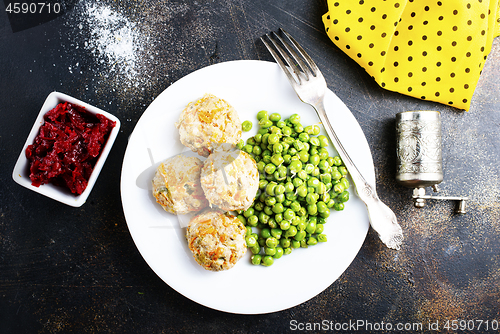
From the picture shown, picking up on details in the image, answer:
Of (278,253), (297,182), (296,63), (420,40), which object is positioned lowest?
(278,253)

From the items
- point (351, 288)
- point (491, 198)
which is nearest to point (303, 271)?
point (351, 288)

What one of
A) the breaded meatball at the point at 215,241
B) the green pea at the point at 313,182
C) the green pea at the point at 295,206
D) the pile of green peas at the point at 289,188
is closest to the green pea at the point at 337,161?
the pile of green peas at the point at 289,188

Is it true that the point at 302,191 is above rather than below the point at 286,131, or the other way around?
below

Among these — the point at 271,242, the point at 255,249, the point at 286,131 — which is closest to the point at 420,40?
the point at 286,131

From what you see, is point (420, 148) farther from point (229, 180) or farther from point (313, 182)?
point (229, 180)

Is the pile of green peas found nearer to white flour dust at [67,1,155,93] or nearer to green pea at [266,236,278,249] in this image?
green pea at [266,236,278,249]

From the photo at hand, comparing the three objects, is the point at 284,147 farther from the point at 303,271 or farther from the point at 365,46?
the point at 365,46

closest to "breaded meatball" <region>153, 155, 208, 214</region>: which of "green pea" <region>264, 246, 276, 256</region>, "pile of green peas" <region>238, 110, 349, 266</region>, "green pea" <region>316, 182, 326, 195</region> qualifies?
"pile of green peas" <region>238, 110, 349, 266</region>
